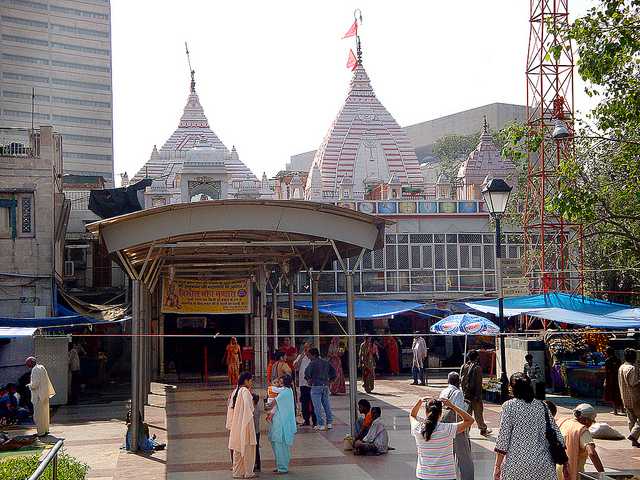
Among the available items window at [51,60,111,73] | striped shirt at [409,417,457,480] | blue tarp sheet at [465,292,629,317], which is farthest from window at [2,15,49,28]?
striped shirt at [409,417,457,480]

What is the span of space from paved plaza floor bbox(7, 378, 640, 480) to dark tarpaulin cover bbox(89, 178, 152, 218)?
31.9 feet

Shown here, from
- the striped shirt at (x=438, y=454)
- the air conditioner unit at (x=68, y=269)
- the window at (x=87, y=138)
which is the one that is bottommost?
the striped shirt at (x=438, y=454)

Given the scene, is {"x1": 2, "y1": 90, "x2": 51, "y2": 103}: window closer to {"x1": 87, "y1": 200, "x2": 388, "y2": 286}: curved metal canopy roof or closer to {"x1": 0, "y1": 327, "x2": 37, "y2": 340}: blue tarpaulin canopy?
{"x1": 0, "y1": 327, "x2": 37, "y2": 340}: blue tarpaulin canopy

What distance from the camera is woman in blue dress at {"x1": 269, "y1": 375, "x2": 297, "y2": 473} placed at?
456 inches

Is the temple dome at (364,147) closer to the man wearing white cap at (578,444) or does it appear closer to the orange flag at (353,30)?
the orange flag at (353,30)

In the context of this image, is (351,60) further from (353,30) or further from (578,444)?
(578,444)

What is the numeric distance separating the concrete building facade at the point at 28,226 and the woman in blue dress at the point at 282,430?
1338cm

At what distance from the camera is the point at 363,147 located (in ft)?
144

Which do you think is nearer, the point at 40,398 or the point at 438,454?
the point at 438,454

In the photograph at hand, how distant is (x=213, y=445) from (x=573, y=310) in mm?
10491

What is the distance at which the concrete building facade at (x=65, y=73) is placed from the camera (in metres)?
75.7

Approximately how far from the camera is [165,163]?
138ft

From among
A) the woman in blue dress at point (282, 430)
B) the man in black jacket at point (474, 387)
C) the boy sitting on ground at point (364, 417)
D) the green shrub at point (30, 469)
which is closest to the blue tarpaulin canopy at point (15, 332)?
the woman in blue dress at point (282, 430)

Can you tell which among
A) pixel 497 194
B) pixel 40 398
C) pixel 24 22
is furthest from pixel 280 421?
pixel 24 22
